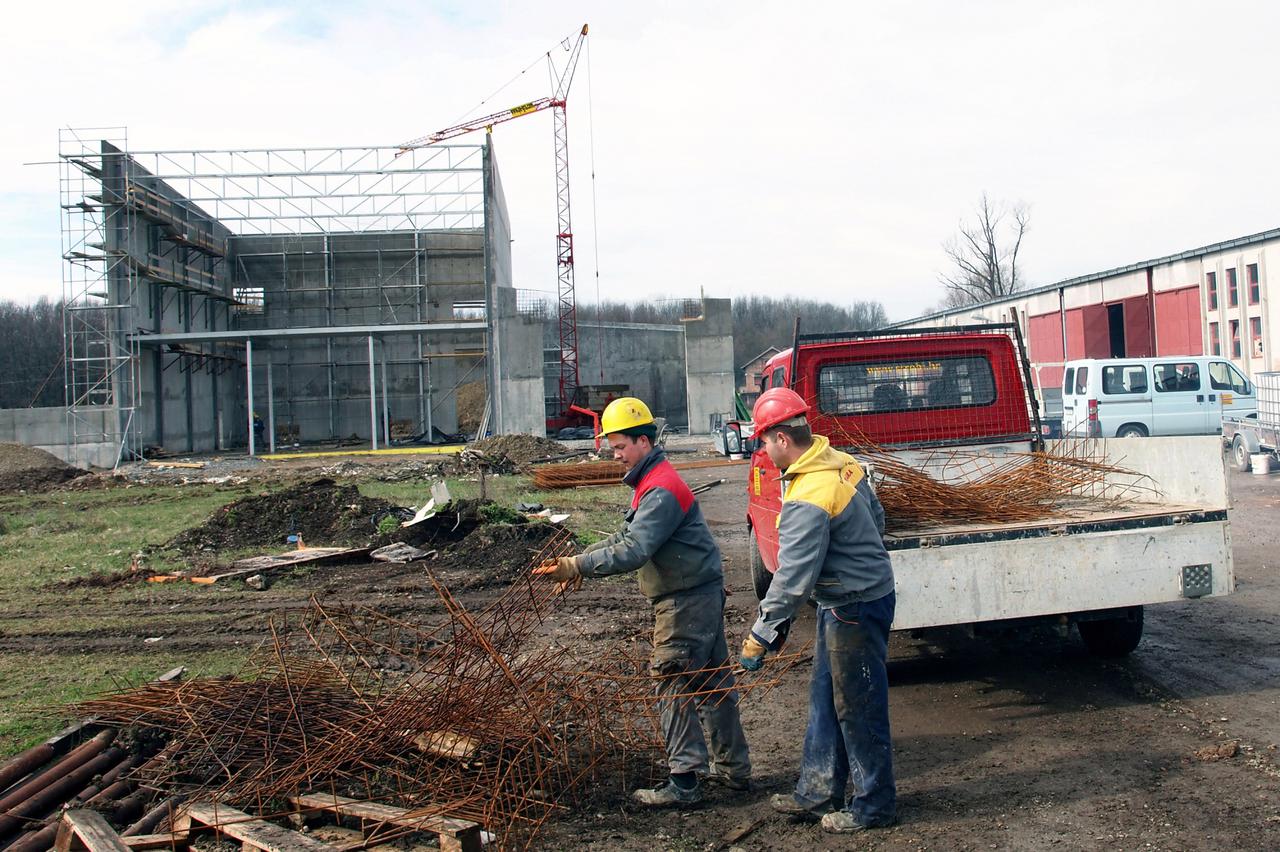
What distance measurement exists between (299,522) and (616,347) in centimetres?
3987

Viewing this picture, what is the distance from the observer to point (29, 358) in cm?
6412

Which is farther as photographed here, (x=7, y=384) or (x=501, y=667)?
(x=7, y=384)

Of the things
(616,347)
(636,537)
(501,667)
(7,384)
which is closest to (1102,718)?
(636,537)

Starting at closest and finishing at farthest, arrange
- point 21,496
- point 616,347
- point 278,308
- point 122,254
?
1. point 21,496
2. point 122,254
3. point 278,308
4. point 616,347

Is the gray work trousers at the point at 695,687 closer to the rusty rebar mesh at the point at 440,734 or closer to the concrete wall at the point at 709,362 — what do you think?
the rusty rebar mesh at the point at 440,734

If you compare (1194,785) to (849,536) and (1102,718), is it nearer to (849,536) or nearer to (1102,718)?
(1102,718)

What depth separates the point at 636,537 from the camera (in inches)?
171

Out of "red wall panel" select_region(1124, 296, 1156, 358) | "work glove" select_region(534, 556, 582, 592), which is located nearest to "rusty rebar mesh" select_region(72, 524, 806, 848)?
"work glove" select_region(534, 556, 582, 592)

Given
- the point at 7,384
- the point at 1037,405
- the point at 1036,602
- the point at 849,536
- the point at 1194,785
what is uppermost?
the point at 7,384

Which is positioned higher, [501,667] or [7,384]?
[7,384]

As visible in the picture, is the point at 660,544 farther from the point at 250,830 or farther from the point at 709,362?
the point at 709,362

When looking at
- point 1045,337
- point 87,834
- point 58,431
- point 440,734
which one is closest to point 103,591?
point 87,834

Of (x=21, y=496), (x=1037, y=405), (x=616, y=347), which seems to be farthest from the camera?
(x=616, y=347)

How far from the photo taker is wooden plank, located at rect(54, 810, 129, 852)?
12.0 ft
